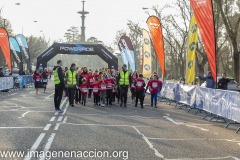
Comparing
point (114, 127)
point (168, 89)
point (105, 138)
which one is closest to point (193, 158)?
point (105, 138)

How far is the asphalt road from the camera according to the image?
7941mm

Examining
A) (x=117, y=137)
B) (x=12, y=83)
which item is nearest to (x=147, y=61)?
(x=12, y=83)

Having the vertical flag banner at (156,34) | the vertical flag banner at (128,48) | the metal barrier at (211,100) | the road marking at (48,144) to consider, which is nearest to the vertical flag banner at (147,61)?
the vertical flag banner at (128,48)

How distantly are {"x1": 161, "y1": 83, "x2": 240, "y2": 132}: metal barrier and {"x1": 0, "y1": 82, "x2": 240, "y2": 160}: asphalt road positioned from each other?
49 centimetres

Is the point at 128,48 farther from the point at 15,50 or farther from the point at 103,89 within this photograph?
the point at 103,89

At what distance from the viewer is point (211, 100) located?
1485cm

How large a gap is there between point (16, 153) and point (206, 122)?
8.27 metres

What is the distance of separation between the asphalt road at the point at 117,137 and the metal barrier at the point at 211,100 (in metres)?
0.49

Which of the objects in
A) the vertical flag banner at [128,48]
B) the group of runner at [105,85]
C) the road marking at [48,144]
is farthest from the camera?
the vertical flag banner at [128,48]

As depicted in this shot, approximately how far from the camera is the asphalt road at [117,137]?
794 cm

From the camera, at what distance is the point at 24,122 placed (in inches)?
479

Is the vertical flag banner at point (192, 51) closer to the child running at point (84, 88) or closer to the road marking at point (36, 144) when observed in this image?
the child running at point (84, 88)

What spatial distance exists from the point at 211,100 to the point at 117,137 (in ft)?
20.2

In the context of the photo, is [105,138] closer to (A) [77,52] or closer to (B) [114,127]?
(B) [114,127]
